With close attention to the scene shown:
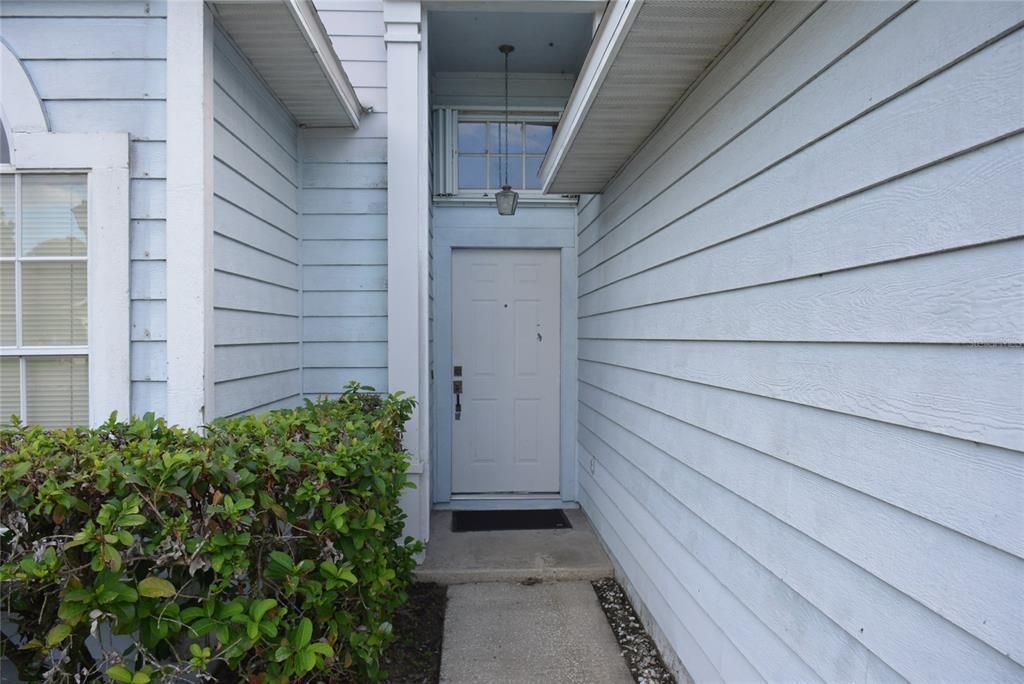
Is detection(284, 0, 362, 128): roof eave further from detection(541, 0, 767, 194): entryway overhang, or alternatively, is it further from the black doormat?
the black doormat

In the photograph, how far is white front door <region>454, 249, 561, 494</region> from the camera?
4.77m

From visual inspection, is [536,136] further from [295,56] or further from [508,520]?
[508,520]

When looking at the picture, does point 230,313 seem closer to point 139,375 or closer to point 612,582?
point 139,375

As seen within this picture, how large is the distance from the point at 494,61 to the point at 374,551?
3.74m

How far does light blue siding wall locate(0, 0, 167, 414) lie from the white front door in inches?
105

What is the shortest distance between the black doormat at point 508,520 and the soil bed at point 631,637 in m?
0.89

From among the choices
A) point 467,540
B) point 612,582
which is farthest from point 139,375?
point 612,582

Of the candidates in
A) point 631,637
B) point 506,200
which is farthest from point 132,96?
point 631,637

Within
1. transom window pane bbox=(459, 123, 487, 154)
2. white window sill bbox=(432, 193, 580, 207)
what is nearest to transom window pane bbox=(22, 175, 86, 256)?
white window sill bbox=(432, 193, 580, 207)

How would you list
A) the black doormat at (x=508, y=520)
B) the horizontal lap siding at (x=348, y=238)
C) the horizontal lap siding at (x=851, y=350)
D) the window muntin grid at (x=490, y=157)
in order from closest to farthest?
the horizontal lap siding at (x=851, y=350), the horizontal lap siding at (x=348, y=238), the black doormat at (x=508, y=520), the window muntin grid at (x=490, y=157)

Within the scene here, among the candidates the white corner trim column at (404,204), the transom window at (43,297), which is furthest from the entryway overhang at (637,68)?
the transom window at (43,297)

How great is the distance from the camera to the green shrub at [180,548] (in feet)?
4.85

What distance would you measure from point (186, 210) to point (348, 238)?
1417 mm

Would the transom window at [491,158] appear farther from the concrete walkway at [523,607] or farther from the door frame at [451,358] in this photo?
the concrete walkway at [523,607]
